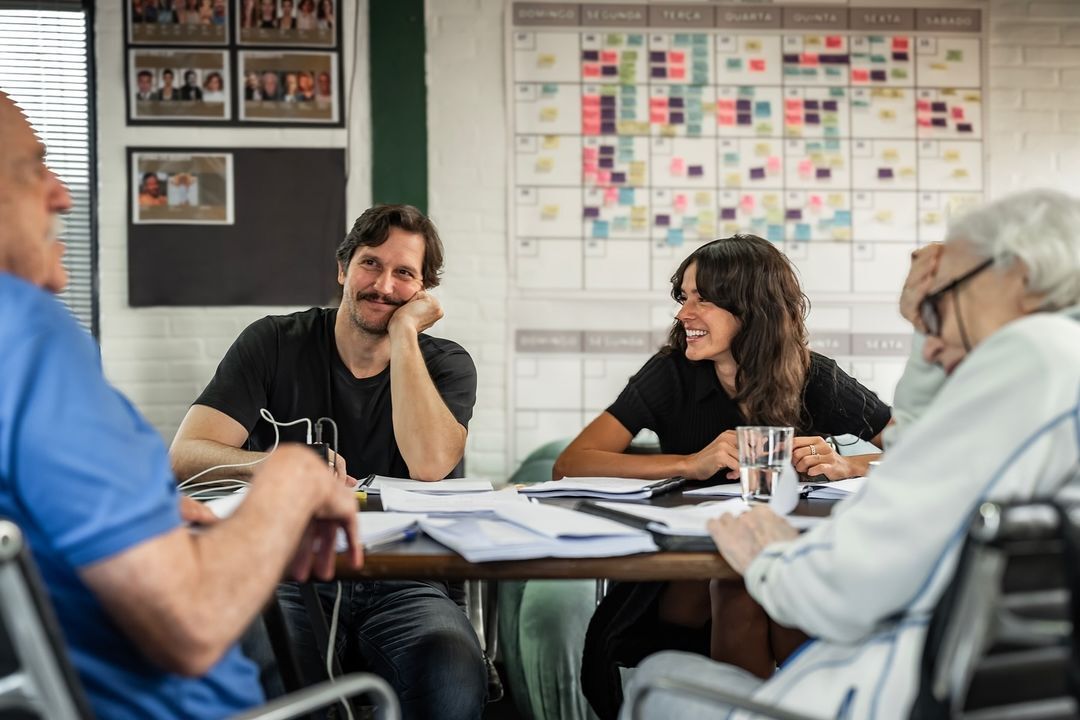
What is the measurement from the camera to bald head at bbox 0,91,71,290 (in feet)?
3.17

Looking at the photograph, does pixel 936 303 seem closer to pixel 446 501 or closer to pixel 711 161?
pixel 446 501

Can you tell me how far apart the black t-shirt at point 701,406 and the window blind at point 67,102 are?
225 centimetres

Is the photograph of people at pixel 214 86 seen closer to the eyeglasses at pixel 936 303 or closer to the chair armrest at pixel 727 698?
the eyeglasses at pixel 936 303

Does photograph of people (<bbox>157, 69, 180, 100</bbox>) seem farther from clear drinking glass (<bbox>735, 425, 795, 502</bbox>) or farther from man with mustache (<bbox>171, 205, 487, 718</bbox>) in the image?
clear drinking glass (<bbox>735, 425, 795, 502</bbox>)

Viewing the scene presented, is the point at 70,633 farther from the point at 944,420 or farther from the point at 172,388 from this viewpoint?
the point at 172,388

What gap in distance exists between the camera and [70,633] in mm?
901

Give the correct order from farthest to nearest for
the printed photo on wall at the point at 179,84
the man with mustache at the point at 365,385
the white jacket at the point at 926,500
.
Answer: the printed photo on wall at the point at 179,84 < the man with mustache at the point at 365,385 < the white jacket at the point at 926,500

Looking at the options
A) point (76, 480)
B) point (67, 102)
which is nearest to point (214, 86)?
point (67, 102)

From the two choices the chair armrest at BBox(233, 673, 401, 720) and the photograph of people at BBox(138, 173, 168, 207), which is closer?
the chair armrest at BBox(233, 673, 401, 720)

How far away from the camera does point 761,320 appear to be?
240cm

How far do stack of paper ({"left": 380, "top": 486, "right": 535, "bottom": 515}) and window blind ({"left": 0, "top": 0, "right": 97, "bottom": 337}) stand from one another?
241 centimetres

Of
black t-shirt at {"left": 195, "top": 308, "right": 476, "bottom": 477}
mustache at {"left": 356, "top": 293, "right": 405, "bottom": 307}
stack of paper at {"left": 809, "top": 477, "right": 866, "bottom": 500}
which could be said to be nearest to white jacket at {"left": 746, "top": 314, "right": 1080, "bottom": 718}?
stack of paper at {"left": 809, "top": 477, "right": 866, "bottom": 500}

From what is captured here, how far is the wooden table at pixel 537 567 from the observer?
1.26 metres

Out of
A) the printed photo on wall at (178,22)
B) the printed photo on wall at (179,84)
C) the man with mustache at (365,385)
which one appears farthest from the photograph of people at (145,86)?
the man with mustache at (365,385)
